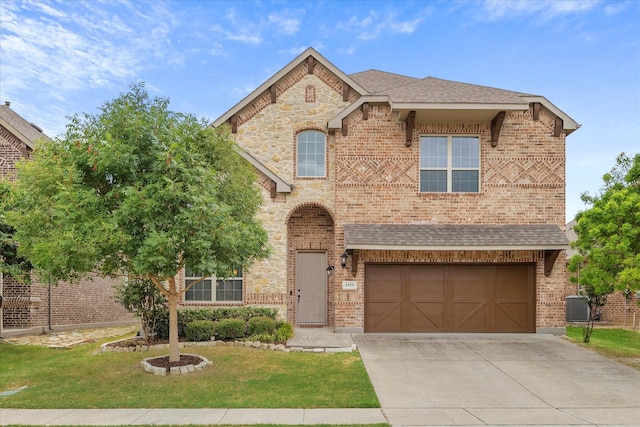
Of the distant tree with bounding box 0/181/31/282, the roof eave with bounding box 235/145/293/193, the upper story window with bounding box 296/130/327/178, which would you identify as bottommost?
the distant tree with bounding box 0/181/31/282

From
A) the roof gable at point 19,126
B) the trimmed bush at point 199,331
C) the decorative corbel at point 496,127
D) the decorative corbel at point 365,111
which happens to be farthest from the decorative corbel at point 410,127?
the roof gable at point 19,126

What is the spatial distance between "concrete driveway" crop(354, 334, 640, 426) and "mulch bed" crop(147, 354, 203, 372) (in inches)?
162

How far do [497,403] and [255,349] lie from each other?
6.51 metres

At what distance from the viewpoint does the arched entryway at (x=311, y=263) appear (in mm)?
16203

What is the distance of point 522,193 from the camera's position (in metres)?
15.0

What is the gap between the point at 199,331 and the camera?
528 inches

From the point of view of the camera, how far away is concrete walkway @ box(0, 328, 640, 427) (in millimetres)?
7727

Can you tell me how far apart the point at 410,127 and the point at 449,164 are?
1806 millimetres

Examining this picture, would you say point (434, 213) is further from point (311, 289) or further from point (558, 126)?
point (311, 289)

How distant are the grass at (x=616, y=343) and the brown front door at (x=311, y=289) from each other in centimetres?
798

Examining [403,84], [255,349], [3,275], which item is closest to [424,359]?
[255,349]

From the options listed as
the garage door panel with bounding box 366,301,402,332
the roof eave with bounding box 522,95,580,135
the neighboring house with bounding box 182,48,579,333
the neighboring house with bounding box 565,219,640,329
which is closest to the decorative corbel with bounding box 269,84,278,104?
the neighboring house with bounding box 182,48,579,333

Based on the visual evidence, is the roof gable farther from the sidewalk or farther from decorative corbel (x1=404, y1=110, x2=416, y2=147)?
decorative corbel (x1=404, y1=110, x2=416, y2=147)

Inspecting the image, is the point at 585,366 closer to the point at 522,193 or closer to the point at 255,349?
the point at 522,193
